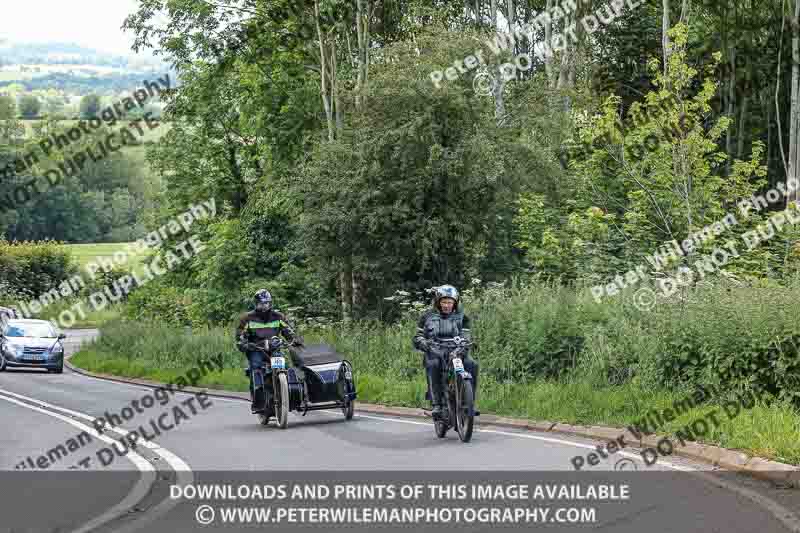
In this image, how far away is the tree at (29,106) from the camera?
184m

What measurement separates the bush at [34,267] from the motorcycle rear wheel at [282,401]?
204 feet

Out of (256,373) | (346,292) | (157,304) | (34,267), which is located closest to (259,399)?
(256,373)

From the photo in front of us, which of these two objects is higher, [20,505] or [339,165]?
[339,165]

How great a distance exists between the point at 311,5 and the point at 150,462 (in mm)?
27299

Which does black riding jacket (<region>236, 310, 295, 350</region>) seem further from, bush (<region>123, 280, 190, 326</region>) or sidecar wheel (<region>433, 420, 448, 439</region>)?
bush (<region>123, 280, 190, 326</region>)

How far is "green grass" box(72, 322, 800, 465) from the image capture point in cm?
1213

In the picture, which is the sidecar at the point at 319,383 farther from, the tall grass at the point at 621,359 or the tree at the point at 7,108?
the tree at the point at 7,108

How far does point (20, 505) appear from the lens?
981 cm

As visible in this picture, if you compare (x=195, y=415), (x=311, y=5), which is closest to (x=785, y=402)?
(x=195, y=415)

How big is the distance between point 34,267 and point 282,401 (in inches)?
2686

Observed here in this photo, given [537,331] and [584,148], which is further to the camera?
[584,148]

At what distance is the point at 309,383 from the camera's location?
17.0m

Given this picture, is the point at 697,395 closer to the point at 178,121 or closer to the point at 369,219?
the point at 369,219

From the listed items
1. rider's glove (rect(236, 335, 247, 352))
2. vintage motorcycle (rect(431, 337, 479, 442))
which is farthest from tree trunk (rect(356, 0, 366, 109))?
vintage motorcycle (rect(431, 337, 479, 442))
